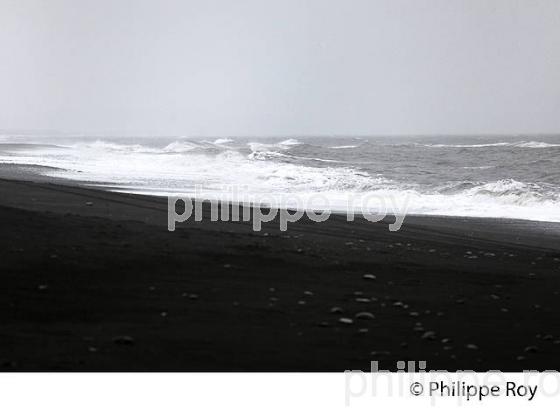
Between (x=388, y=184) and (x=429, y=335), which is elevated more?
(x=429, y=335)

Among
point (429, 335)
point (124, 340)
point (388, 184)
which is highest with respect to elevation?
point (124, 340)

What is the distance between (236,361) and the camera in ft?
14.8

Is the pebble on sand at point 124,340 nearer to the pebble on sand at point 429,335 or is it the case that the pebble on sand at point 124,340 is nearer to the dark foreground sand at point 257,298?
the dark foreground sand at point 257,298

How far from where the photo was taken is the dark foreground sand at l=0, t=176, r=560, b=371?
4.68m

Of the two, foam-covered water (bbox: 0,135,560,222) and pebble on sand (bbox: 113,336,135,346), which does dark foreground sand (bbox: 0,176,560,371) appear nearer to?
pebble on sand (bbox: 113,336,135,346)

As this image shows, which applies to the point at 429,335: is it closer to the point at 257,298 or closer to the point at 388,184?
the point at 257,298

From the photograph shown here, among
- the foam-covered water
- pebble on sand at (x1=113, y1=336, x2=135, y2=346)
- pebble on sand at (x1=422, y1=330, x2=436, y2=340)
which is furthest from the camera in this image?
the foam-covered water

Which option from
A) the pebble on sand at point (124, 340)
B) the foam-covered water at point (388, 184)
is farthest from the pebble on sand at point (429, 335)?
the foam-covered water at point (388, 184)

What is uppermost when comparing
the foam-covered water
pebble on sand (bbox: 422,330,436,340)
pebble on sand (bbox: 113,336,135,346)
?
pebble on sand (bbox: 113,336,135,346)

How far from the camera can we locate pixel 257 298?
6.13m

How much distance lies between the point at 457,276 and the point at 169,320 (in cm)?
366

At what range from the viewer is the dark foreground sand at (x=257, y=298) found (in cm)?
468

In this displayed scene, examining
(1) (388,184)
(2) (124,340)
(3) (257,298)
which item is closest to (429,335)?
(3) (257,298)

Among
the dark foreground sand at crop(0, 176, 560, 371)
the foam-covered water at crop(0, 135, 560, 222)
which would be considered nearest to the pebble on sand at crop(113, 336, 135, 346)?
the dark foreground sand at crop(0, 176, 560, 371)
